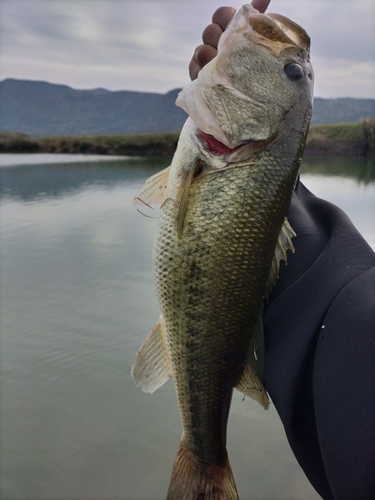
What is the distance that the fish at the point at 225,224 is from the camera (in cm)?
139

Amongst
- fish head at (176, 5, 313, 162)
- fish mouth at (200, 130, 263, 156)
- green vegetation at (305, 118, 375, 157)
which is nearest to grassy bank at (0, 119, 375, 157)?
green vegetation at (305, 118, 375, 157)

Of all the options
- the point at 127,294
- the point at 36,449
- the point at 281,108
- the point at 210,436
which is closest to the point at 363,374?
the point at 210,436

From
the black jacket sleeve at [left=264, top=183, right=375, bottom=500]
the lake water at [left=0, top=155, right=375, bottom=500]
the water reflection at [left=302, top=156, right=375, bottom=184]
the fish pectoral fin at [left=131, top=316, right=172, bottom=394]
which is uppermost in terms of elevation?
the water reflection at [left=302, top=156, right=375, bottom=184]

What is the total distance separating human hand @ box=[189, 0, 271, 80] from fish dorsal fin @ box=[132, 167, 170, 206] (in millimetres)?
559

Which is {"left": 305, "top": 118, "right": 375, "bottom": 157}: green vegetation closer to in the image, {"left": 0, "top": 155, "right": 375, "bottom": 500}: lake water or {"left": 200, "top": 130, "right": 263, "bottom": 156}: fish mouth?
{"left": 0, "top": 155, "right": 375, "bottom": 500}: lake water

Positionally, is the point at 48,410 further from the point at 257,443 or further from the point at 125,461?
the point at 257,443

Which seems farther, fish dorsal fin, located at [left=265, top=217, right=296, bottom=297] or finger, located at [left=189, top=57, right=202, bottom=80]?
finger, located at [left=189, top=57, right=202, bottom=80]

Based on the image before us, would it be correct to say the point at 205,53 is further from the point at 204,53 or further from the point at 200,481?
the point at 200,481

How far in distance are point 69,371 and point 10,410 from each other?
664 millimetres

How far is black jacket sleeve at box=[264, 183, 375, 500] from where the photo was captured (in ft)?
3.59

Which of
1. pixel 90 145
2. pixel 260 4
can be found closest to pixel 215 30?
pixel 260 4

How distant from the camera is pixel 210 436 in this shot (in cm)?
158

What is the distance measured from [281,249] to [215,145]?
1.55 ft

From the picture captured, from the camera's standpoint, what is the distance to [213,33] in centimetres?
168
